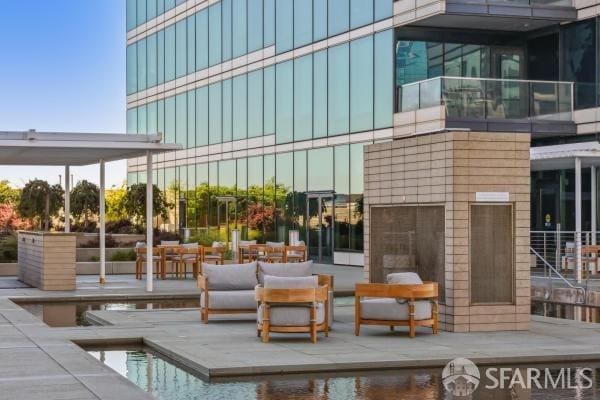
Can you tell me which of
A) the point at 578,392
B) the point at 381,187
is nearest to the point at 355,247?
the point at 381,187

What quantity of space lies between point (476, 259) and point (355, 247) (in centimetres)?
2053

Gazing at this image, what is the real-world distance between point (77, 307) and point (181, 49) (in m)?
34.2

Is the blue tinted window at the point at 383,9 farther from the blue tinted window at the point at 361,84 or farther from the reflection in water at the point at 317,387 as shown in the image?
the reflection in water at the point at 317,387

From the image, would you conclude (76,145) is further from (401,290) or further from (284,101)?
(284,101)

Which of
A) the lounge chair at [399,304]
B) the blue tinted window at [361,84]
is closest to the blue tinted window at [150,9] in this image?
the blue tinted window at [361,84]

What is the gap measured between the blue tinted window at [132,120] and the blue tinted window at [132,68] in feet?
3.62

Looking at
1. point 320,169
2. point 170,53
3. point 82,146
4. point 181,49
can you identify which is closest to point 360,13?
point 320,169

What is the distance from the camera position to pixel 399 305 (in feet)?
48.7

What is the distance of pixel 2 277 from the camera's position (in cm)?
2889

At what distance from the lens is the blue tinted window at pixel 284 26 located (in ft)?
135

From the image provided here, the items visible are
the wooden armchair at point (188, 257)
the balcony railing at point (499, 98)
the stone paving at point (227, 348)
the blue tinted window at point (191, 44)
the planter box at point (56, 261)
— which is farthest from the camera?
the blue tinted window at point (191, 44)

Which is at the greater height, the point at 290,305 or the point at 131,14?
the point at 131,14

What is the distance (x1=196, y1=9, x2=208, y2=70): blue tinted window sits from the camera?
50.0m

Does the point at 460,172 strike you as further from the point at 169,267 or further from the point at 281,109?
the point at 281,109
